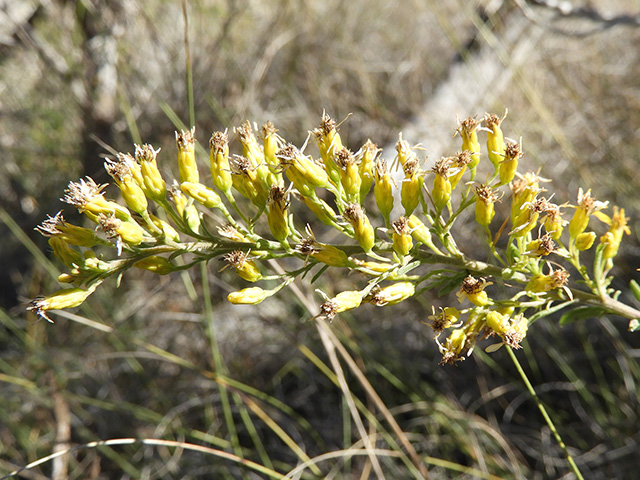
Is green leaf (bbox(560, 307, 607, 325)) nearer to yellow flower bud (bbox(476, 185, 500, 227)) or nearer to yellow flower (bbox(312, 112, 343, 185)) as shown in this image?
yellow flower bud (bbox(476, 185, 500, 227))

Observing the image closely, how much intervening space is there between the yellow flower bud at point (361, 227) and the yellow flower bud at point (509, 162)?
1.49ft

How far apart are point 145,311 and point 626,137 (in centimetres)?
400

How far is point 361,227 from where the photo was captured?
1.22 m

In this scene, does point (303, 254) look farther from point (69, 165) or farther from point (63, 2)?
point (63, 2)

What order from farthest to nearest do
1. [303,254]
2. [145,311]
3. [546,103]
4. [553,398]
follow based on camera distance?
[546,103]
[145,311]
[553,398]
[303,254]

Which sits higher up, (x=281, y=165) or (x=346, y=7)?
(x=346, y=7)

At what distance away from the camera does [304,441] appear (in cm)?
351

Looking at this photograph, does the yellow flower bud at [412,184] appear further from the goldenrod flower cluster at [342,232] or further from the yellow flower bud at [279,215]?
the yellow flower bud at [279,215]

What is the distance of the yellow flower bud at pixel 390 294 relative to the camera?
4.23ft

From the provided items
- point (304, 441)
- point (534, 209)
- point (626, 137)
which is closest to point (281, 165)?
point (534, 209)

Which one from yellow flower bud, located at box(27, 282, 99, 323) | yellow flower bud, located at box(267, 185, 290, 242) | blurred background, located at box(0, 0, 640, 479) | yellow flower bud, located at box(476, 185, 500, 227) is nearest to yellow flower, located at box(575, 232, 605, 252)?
yellow flower bud, located at box(476, 185, 500, 227)

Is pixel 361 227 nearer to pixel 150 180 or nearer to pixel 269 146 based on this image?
pixel 269 146

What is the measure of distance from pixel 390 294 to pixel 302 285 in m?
1.89

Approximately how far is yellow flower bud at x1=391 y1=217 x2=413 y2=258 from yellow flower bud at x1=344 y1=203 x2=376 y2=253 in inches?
2.1
